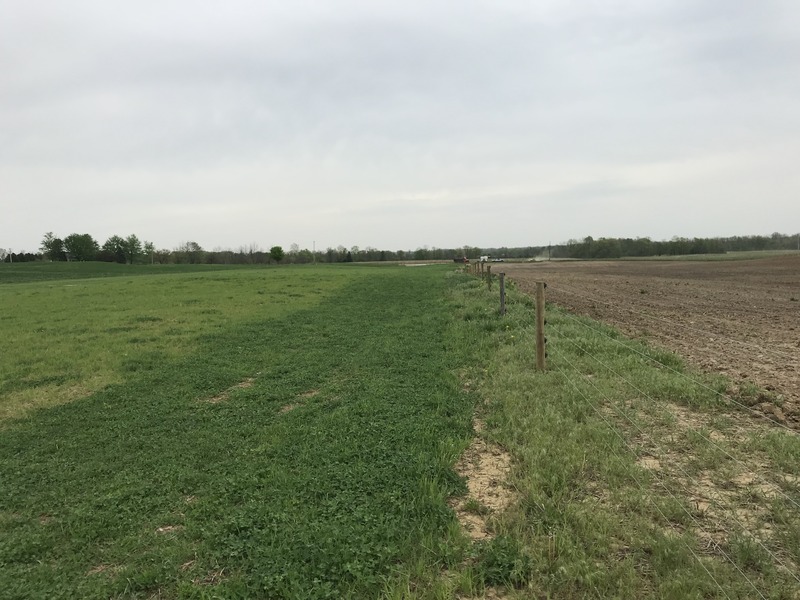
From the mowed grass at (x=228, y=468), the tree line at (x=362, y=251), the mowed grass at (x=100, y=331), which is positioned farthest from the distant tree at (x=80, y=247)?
the mowed grass at (x=228, y=468)

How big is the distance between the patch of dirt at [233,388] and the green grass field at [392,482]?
65 millimetres

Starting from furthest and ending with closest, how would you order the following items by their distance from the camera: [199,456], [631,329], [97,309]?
1. [97,309]
2. [631,329]
3. [199,456]

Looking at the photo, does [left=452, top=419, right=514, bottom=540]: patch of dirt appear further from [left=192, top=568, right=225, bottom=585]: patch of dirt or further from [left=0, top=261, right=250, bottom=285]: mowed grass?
[left=0, top=261, right=250, bottom=285]: mowed grass

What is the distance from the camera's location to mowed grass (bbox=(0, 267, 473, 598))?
129 inches

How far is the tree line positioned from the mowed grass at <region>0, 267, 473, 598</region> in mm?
112176

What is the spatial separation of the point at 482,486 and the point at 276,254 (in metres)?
133

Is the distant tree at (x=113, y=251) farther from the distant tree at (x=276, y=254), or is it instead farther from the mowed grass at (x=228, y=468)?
the mowed grass at (x=228, y=468)

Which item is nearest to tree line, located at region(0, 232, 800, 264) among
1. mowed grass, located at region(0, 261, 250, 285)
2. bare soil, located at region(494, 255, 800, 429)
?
mowed grass, located at region(0, 261, 250, 285)

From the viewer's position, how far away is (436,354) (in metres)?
10.1

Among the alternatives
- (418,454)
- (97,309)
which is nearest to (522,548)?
(418,454)

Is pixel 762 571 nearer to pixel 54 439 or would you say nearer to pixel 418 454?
pixel 418 454

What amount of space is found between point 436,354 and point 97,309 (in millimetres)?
16447

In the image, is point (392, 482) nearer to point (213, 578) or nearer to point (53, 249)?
point (213, 578)

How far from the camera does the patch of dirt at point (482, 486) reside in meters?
3.76
